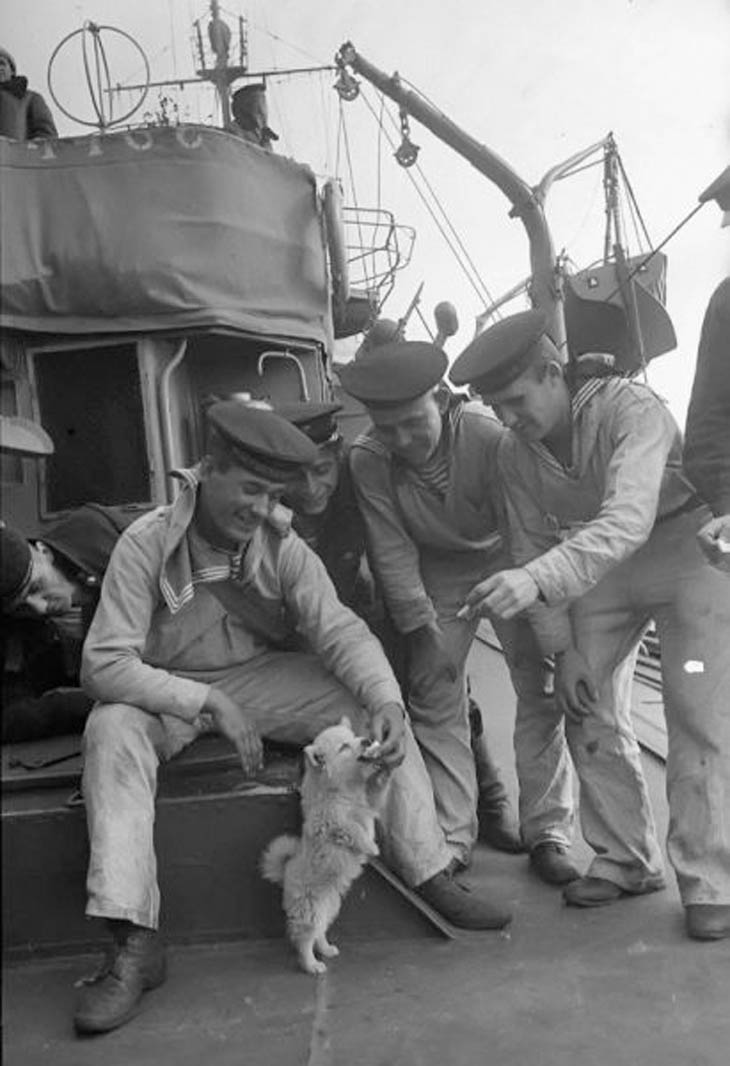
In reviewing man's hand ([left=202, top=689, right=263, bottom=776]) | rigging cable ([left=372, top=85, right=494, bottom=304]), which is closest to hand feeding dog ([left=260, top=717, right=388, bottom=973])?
man's hand ([left=202, top=689, right=263, bottom=776])

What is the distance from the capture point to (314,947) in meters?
1.92

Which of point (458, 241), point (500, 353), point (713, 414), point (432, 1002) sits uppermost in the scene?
point (458, 241)

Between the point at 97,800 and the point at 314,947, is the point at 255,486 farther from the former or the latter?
the point at 314,947

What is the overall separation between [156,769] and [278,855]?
28 cm

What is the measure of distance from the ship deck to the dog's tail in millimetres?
130

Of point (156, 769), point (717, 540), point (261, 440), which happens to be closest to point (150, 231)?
point (261, 440)

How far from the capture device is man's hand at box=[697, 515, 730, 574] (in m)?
1.75

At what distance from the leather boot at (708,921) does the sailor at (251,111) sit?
158 centimetres

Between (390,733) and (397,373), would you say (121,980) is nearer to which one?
(390,733)

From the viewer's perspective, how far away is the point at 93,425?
1.64 meters

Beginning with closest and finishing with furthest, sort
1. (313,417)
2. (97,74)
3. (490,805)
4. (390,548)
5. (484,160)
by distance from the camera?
(97,74)
(484,160)
(313,417)
(390,548)
(490,805)

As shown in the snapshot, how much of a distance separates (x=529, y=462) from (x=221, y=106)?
85 cm

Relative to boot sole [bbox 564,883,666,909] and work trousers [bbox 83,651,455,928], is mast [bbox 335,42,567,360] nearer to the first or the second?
work trousers [bbox 83,651,455,928]

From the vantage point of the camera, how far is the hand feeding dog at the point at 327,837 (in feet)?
6.16
